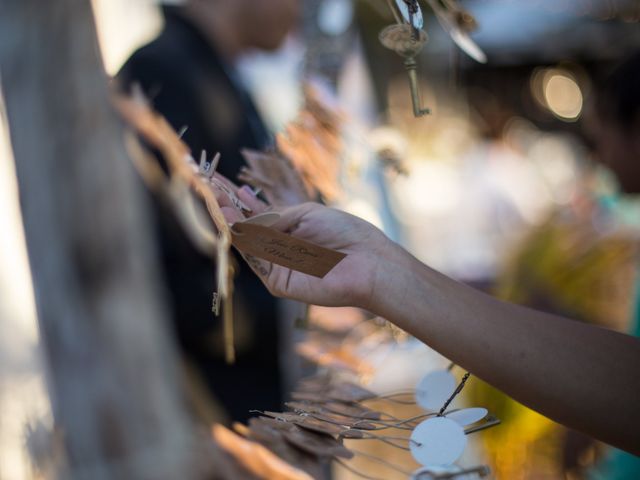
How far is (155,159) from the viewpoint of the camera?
1113mm

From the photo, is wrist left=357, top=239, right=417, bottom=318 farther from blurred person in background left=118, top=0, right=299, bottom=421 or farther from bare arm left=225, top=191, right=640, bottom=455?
blurred person in background left=118, top=0, right=299, bottom=421

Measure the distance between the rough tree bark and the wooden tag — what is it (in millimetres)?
708

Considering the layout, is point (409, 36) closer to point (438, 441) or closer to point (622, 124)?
point (438, 441)

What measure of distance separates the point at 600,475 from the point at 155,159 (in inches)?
35.3

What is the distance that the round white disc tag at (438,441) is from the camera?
1.64ft

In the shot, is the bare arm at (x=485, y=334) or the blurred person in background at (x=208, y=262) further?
the blurred person in background at (x=208, y=262)

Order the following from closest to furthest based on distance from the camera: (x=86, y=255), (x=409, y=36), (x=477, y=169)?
(x=409, y=36) → (x=86, y=255) → (x=477, y=169)

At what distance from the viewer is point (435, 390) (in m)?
0.62

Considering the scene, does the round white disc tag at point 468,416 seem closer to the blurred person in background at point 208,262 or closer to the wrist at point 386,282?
the wrist at point 386,282

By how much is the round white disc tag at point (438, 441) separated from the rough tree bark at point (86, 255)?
0.67 meters

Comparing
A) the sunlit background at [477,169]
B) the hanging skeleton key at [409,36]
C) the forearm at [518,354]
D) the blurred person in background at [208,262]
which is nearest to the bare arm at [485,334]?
the forearm at [518,354]

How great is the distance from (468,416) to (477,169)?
10.1 feet

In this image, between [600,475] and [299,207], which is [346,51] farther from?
[299,207]

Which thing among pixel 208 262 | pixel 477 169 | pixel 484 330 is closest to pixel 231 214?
pixel 484 330
